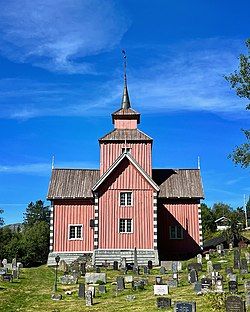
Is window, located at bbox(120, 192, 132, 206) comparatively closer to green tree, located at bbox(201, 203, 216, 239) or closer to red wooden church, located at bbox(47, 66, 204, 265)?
red wooden church, located at bbox(47, 66, 204, 265)

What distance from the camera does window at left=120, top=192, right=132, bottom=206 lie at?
37781 millimetres

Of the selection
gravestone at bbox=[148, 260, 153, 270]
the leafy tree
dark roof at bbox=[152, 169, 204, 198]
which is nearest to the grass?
gravestone at bbox=[148, 260, 153, 270]

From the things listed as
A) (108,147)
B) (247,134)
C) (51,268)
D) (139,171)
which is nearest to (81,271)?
Answer: (51,268)

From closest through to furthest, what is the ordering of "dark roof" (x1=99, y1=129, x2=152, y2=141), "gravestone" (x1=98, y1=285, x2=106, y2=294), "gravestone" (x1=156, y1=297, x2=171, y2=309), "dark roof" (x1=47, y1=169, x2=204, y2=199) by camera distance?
"gravestone" (x1=156, y1=297, x2=171, y2=309) → "gravestone" (x1=98, y1=285, x2=106, y2=294) → "dark roof" (x1=47, y1=169, x2=204, y2=199) → "dark roof" (x1=99, y1=129, x2=152, y2=141)

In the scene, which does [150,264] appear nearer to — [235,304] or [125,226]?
[125,226]

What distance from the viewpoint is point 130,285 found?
85.3ft

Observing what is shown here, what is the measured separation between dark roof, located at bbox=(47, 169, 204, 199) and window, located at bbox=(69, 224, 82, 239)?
272 centimetres

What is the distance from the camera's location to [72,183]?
135ft

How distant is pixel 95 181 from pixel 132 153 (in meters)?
4.46

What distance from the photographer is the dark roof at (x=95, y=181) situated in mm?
39938

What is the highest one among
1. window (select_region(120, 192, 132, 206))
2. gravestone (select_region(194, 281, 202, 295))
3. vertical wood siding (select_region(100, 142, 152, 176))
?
vertical wood siding (select_region(100, 142, 152, 176))

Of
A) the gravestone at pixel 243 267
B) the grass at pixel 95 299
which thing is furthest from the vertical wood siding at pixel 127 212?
the gravestone at pixel 243 267

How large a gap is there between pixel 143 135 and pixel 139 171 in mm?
4922

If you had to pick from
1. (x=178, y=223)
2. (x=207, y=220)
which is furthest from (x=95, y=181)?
(x=207, y=220)
